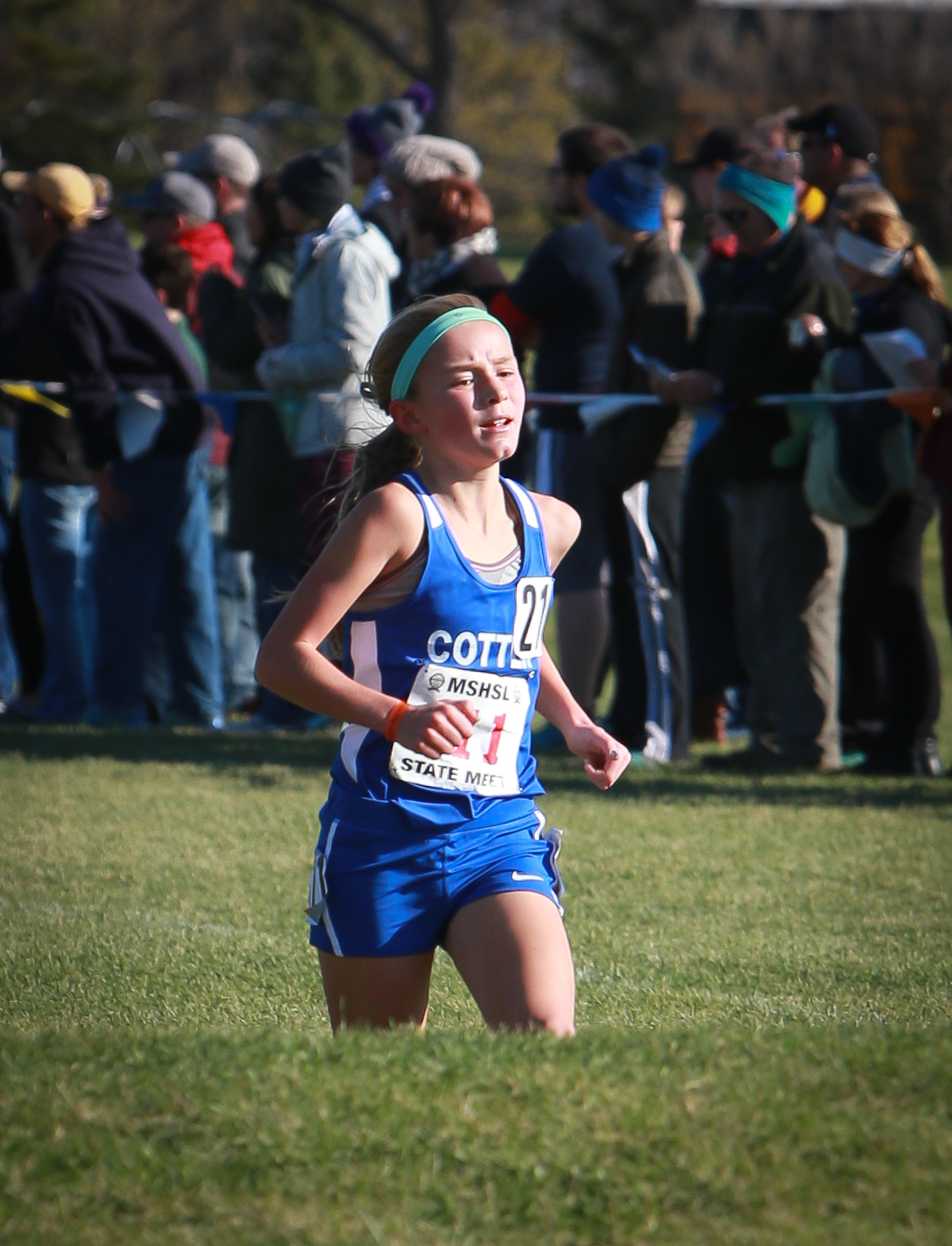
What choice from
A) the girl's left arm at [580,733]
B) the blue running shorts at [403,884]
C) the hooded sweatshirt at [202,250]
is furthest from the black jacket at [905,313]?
the blue running shorts at [403,884]

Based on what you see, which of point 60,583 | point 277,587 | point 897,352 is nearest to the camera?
point 897,352

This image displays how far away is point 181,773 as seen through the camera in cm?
761

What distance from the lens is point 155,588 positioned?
879 centimetres

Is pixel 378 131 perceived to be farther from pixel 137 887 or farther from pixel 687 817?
pixel 137 887

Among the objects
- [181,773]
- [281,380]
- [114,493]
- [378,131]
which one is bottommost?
[181,773]

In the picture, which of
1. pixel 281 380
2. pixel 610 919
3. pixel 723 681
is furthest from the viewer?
pixel 723 681

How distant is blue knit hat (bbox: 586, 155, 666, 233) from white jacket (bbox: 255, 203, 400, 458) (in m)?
1.16

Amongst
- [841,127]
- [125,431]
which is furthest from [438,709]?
[841,127]

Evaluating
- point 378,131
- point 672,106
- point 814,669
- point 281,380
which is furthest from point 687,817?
point 672,106

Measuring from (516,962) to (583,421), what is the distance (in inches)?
206

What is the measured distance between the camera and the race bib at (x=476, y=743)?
134 inches

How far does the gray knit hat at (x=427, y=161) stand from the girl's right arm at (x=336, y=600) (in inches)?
209

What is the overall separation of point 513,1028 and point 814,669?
4.79 metres

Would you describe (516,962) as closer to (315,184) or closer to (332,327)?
(332,327)
